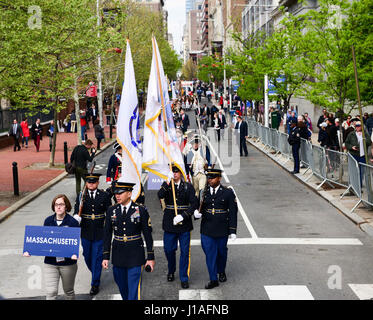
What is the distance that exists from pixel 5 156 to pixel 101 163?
6260 millimetres

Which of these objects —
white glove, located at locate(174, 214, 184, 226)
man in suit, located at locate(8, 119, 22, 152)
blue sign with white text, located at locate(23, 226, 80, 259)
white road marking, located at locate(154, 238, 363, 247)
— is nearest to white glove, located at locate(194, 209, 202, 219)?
white glove, located at locate(174, 214, 184, 226)

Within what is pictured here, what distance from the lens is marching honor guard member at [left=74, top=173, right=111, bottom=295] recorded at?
894cm

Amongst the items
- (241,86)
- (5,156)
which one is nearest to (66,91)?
(5,156)

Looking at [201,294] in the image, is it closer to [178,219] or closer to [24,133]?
[178,219]

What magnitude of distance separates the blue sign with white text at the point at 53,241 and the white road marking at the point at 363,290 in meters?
4.34

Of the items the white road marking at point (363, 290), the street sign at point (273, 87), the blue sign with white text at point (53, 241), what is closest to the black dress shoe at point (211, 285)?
the white road marking at point (363, 290)

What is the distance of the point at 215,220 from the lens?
29.6ft

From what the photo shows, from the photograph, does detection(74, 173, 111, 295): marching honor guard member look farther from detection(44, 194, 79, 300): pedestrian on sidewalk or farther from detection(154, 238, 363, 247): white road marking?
detection(154, 238, 363, 247): white road marking

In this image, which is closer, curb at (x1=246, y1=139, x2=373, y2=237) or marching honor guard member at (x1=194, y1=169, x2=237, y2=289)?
marching honor guard member at (x1=194, y1=169, x2=237, y2=289)

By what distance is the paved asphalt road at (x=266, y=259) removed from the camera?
8820mm

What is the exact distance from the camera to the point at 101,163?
26.8 meters

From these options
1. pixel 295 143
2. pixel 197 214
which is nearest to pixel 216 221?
pixel 197 214

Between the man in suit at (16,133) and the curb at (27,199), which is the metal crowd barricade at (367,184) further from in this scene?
the man in suit at (16,133)
